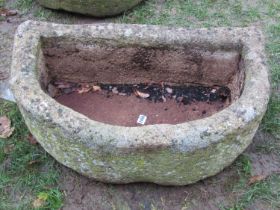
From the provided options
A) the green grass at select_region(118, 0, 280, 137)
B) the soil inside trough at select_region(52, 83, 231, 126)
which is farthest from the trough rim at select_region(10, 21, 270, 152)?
the green grass at select_region(118, 0, 280, 137)

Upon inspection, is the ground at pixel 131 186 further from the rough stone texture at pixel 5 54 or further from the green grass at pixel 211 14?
the green grass at pixel 211 14

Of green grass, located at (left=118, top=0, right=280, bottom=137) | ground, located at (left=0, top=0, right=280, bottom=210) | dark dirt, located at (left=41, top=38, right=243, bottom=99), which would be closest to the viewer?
ground, located at (left=0, top=0, right=280, bottom=210)

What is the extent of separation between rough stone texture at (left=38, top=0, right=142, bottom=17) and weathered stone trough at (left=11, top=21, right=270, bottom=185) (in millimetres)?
923

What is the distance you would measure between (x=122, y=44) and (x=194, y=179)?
96cm

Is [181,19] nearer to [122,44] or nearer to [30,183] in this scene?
[122,44]

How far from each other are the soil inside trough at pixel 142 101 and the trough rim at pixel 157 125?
401 mm

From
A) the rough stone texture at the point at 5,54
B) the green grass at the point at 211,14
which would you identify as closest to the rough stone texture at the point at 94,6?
the green grass at the point at 211,14

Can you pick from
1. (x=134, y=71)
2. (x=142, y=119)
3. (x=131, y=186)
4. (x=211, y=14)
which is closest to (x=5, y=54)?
(x=134, y=71)

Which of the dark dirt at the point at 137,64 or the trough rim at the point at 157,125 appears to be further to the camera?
the dark dirt at the point at 137,64

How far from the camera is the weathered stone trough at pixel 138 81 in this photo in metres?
2.20

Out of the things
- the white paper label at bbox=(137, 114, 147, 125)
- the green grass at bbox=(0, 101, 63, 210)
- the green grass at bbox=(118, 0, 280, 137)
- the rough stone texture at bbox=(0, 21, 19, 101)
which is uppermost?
the green grass at bbox=(118, 0, 280, 137)

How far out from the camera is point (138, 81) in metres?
3.10

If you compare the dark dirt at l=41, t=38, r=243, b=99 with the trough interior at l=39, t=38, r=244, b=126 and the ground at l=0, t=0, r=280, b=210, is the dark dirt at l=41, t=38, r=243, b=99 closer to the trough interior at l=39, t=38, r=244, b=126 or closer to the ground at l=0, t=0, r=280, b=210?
the trough interior at l=39, t=38, r=244, b=126

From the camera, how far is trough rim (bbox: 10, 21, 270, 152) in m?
2.18
